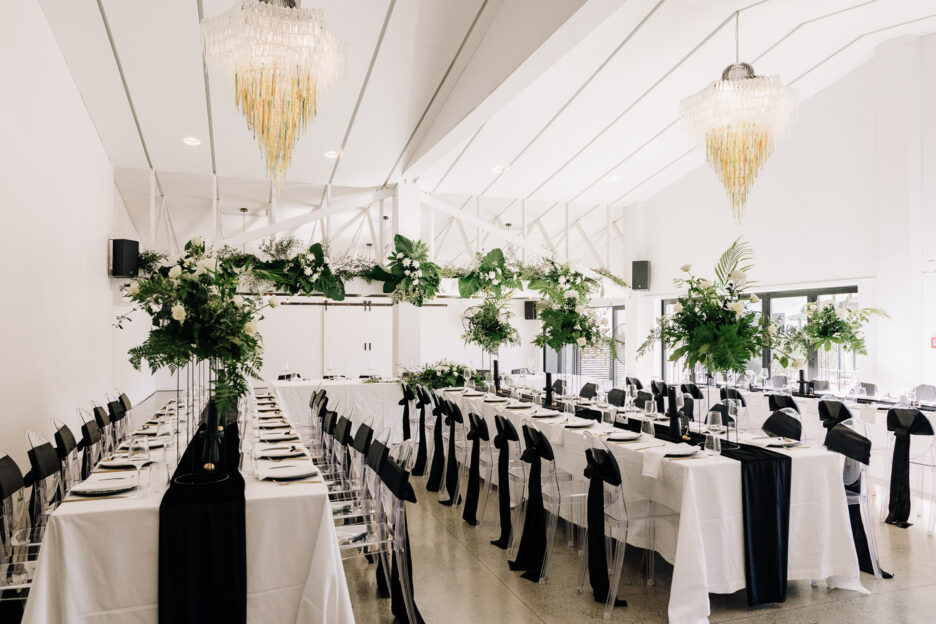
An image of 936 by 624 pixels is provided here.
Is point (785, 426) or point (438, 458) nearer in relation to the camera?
point (785, 426)

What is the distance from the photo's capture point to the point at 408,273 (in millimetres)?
9266

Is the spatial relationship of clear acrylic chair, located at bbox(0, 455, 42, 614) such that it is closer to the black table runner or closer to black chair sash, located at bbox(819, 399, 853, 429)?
the black table runner

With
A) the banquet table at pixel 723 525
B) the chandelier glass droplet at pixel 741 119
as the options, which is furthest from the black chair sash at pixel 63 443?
the chandelier glass droplet at pixel 741 119

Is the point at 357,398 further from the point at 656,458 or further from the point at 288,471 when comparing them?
the point at 656,458

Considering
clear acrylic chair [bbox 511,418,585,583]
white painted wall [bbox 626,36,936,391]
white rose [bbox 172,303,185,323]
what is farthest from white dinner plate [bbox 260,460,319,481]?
white painted wall [bbox 626,36,936,391]

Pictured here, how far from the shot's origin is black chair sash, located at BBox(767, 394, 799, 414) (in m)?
7.09

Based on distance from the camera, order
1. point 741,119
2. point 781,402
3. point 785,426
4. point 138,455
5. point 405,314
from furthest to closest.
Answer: point 405,314 < point 781,402 < point 741,119 < point 785,426 < point 138,455

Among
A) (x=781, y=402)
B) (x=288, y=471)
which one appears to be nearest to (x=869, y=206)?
(x=781, y=402)

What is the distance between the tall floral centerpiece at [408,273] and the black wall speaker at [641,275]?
4.49 m

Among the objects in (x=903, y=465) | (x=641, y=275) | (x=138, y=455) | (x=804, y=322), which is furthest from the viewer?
(x=641, y=275)

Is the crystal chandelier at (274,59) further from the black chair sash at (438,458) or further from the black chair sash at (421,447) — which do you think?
the black chair sash at (421,447)

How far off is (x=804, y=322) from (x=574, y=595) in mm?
6909

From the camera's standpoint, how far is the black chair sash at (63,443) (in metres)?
4.34

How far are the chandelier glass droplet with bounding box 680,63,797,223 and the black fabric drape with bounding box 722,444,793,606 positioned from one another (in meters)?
3.36
